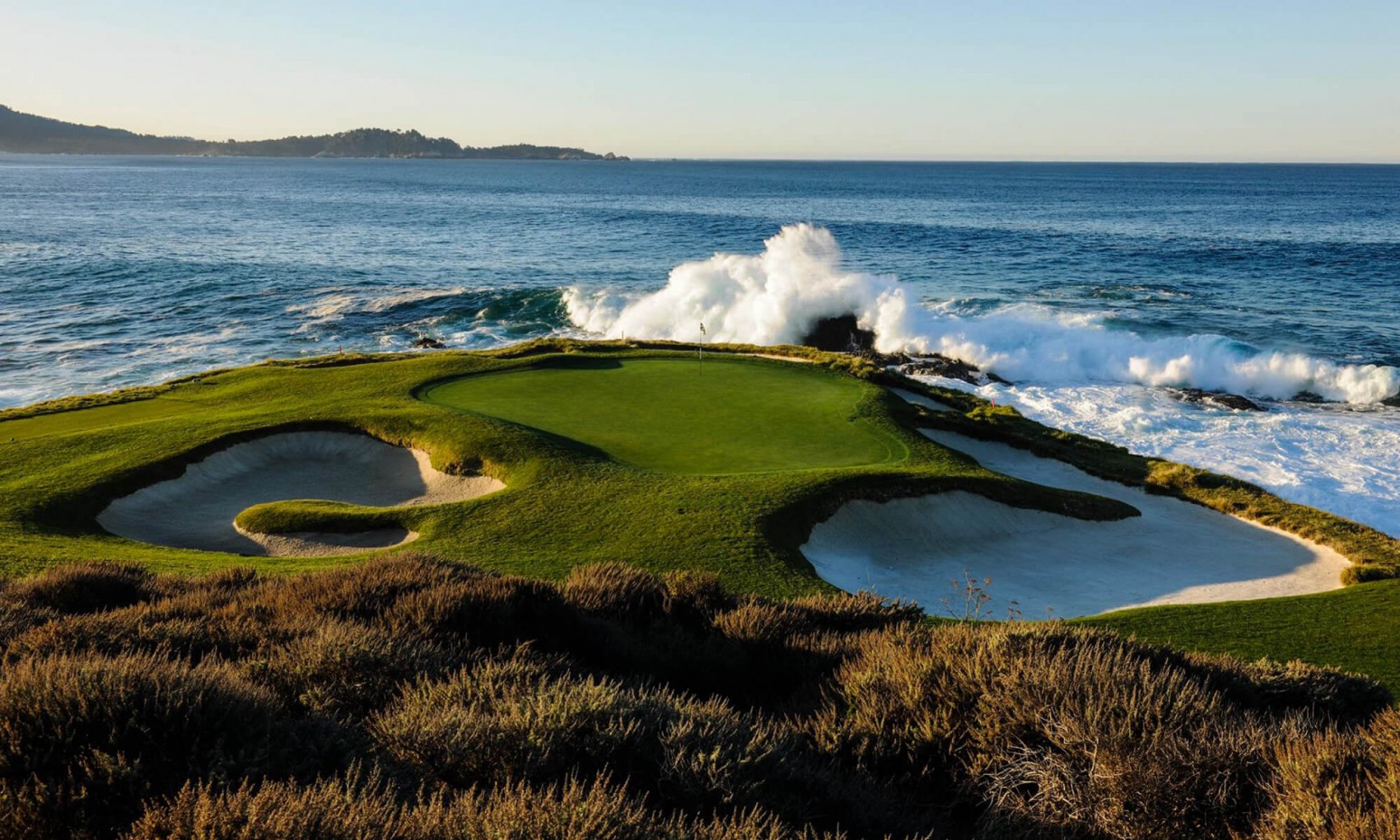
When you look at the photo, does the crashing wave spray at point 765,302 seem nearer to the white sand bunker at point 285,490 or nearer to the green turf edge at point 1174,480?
the green turf edge at point 1174,480

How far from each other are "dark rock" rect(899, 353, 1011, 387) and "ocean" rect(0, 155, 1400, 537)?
3.77 ft

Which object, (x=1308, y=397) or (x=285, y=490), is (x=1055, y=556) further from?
(x=1308, y=397)

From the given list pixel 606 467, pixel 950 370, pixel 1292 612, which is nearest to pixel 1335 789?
pixel 1292 612

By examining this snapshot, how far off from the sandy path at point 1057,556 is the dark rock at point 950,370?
17993mm

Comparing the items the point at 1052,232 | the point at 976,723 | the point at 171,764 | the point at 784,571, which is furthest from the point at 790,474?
the point at 1052,232

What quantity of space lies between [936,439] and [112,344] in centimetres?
3695

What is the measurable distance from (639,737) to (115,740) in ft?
9.12

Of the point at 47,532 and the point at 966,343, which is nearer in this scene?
the point at 47,532

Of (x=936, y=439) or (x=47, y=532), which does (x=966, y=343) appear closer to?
(x=936, y=439)

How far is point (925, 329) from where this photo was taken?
40875 mm

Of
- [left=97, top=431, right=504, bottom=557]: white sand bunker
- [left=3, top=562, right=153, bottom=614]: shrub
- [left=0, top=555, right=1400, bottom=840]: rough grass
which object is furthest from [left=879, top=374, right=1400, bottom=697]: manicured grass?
[left=3, top=562, right=153, bottom=614]: shrub

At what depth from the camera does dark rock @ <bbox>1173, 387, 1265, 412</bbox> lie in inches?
1206

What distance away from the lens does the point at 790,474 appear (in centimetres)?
1538

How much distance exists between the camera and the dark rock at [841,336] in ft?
136
